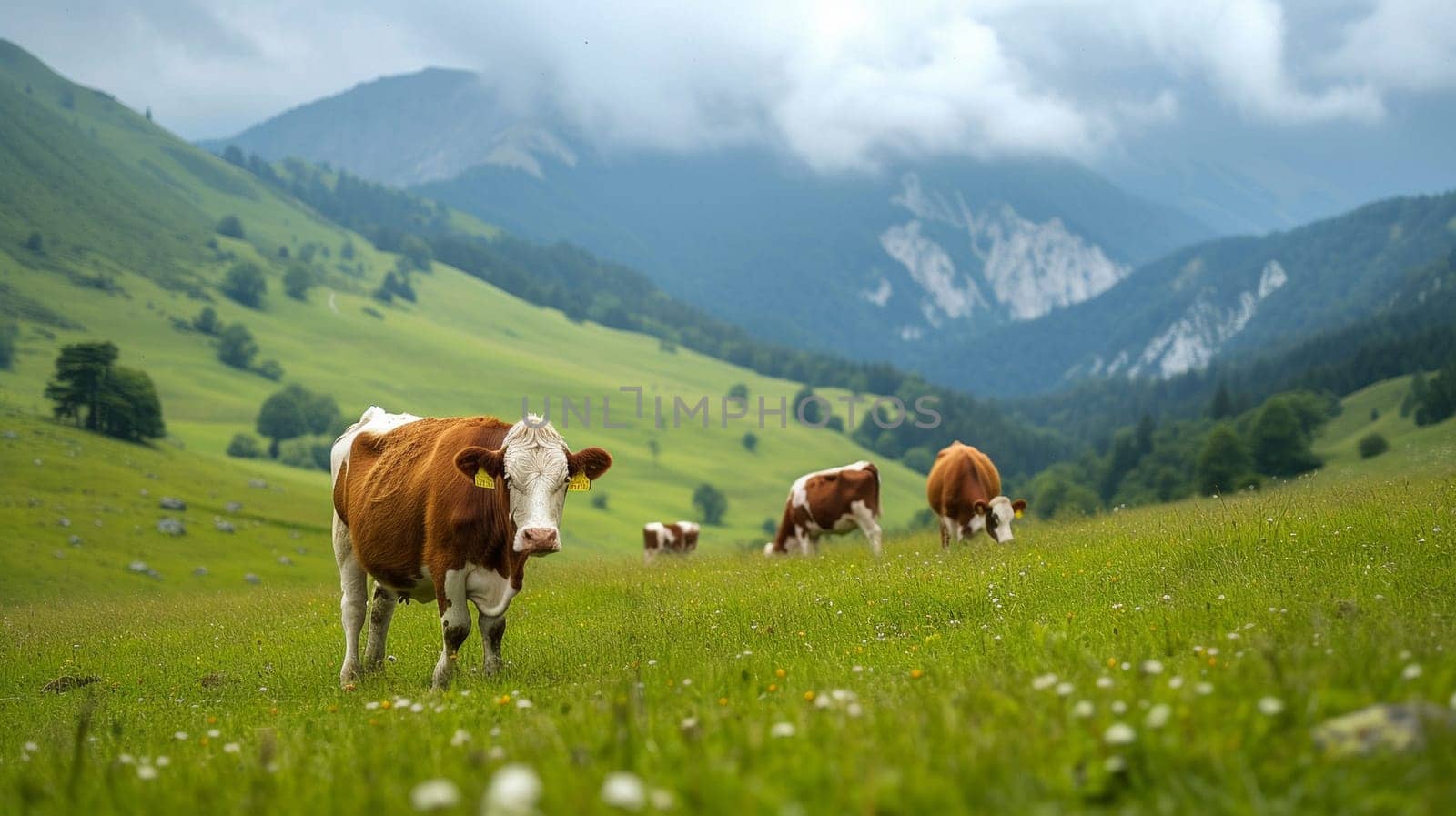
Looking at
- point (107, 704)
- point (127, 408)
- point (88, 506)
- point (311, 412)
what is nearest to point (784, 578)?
point (107, 704)

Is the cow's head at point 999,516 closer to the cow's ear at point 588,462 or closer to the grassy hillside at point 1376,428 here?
the cow's ear at point 588,462

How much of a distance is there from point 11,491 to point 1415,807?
8098 cm

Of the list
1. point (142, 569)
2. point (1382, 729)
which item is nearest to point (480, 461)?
point (1382, 729)

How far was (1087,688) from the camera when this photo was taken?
5602 millimetres

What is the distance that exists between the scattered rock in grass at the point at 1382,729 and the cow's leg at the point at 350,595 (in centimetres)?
981

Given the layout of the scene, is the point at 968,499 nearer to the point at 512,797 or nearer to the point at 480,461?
the point at 480,461

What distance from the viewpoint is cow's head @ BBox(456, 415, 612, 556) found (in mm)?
9633

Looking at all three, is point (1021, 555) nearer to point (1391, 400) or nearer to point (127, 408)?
point (127, 408)

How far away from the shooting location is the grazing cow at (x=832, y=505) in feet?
88.4

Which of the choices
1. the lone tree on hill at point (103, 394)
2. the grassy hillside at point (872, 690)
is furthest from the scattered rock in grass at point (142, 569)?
the lone tree on hill at point (103, 394)

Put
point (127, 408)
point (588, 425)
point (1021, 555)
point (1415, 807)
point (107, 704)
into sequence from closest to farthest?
point (1415, 807), point (107, 704), point (1021, 555), point (127, 408), point (588, 425)

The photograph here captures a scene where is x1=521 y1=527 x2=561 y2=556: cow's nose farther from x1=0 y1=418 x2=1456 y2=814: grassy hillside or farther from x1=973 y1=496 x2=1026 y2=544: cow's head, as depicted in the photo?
x1=973 y1=496 x2=1026 y2=544: cow's head

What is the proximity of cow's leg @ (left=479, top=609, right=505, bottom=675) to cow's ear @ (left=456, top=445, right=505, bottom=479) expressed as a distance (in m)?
1.36

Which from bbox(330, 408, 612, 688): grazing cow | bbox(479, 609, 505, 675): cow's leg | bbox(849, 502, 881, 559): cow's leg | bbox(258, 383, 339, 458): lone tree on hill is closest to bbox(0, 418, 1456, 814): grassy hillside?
bbox(479, 609, 505, 675): cow's leg
